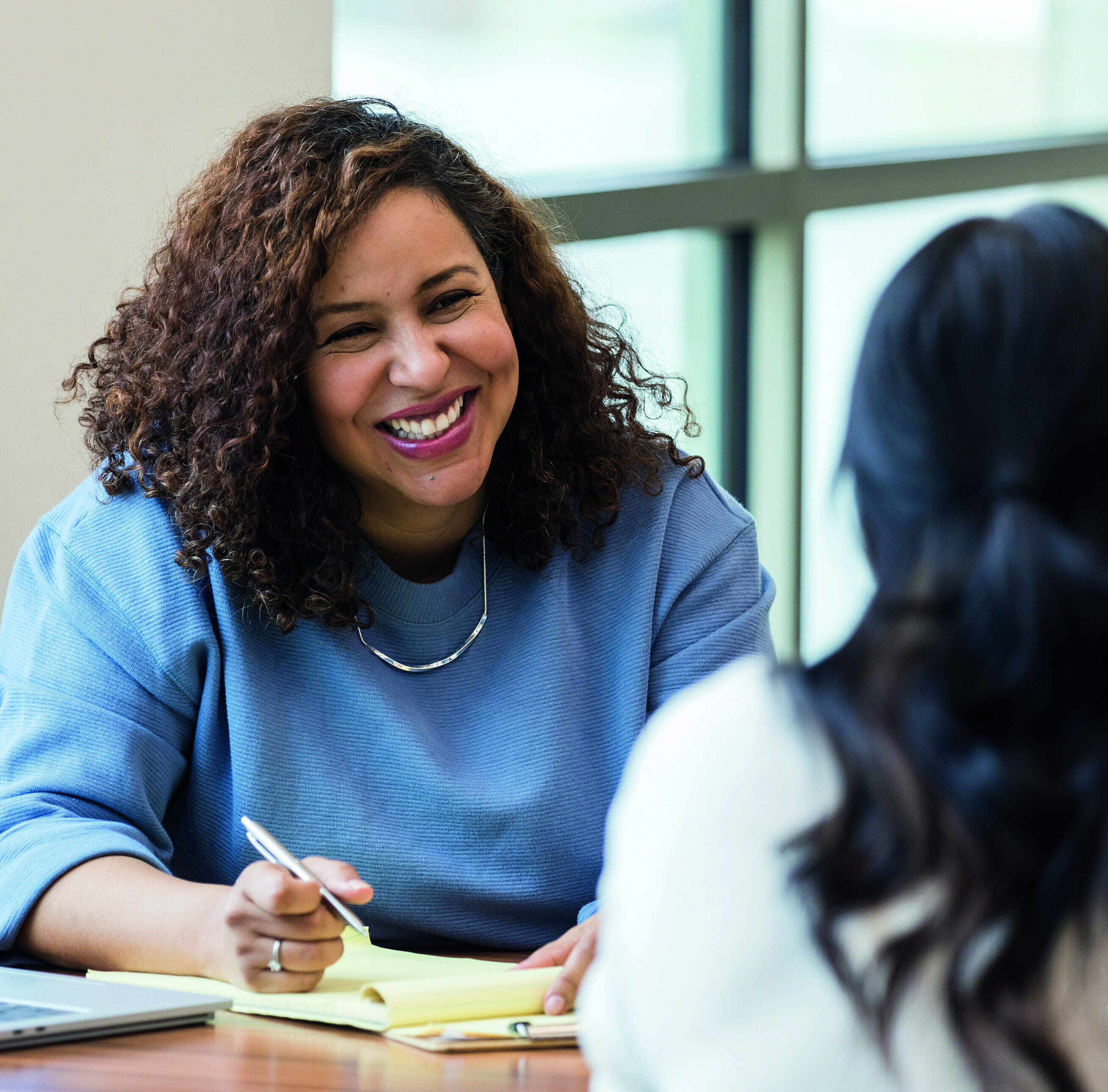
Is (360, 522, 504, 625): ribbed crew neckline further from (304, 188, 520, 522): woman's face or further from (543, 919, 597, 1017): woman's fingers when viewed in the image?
(543, 919, 597, 1017): woman's fingers

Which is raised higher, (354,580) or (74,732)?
(354,580)

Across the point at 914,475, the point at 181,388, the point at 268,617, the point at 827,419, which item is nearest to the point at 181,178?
the point at 181,388

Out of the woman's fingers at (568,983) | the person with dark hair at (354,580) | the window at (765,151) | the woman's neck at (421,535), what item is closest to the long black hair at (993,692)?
the woman's fingers at (568,983)

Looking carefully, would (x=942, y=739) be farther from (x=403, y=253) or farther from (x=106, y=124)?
(x=106, y=124)

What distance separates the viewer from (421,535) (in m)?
1.61

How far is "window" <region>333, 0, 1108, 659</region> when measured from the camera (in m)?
3.03

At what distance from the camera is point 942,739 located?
25.2 inches

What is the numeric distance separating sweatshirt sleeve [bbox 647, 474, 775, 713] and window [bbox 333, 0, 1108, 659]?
1314 mm

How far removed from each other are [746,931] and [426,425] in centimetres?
93

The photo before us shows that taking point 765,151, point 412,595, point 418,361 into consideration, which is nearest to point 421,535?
point 412,595

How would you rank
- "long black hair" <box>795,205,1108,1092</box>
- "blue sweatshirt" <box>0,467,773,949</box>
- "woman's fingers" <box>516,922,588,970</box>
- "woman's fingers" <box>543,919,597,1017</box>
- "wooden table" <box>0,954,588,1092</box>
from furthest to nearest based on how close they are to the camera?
1. "blue sweatshirt" <box>0,467,773,949</box>
2. "woman's fingers" <box>516,922,588,970</box>
3. "woman's fingers" <box>543,919,597,1017</box>
4. "wooden table" <box>0,954,588,1092</box>
5. "long black hair" <box>795,205,1108,1092</box>

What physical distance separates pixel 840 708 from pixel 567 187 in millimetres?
2456

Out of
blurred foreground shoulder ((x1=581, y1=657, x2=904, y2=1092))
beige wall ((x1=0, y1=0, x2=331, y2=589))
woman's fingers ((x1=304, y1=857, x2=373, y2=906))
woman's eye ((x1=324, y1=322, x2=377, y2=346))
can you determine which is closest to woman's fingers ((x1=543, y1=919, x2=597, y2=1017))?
woman's fingers ((x1=304, y1=857, x2=373, y2=906))

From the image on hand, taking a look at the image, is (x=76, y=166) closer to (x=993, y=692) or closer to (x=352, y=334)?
(x=352, y=334)
